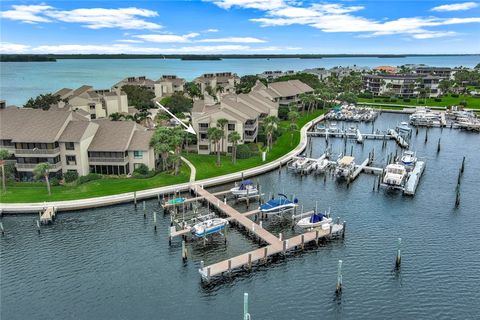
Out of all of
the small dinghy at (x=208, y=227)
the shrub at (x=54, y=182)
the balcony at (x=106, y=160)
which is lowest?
the small dinghy at (x=208, y=227)

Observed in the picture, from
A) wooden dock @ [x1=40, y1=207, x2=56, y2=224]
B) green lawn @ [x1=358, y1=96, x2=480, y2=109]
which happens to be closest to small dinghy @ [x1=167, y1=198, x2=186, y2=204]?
wooden dock @ [x1=40, y1=207, x2=56, y2=224]

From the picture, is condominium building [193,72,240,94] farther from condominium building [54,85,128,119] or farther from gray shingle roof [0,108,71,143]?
gray shingle roof [0,108,71,143]

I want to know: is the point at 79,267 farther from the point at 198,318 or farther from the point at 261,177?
the point at 261,177

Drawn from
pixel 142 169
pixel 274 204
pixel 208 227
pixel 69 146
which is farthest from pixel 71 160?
pixel 274 204

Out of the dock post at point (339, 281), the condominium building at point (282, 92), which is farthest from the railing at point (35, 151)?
the condominium building at point (282, 92)

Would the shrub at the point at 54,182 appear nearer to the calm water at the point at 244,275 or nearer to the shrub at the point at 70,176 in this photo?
the shrub at the point at 70,176

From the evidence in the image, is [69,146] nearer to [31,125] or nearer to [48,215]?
[31,125]
